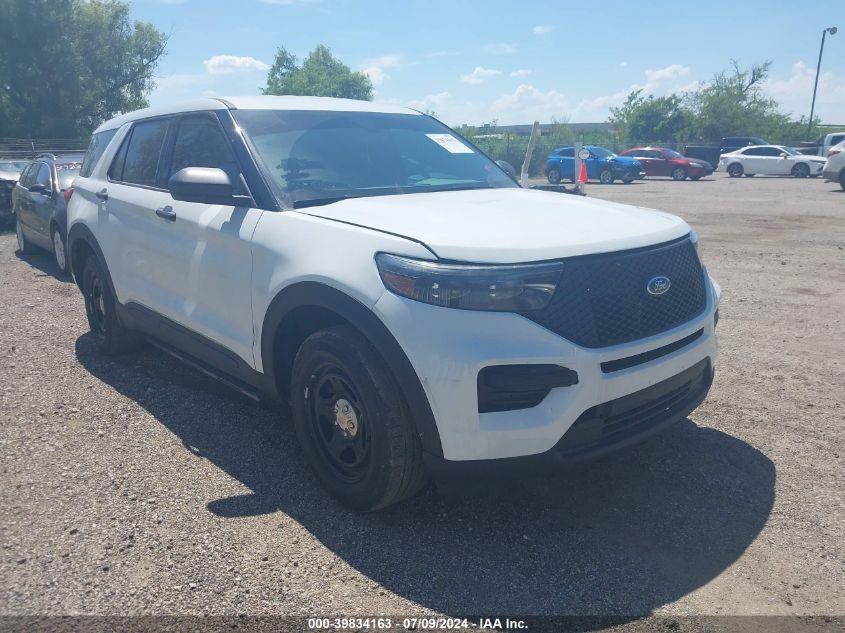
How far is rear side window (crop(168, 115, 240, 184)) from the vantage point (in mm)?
3766

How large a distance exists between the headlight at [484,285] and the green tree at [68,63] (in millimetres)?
41674

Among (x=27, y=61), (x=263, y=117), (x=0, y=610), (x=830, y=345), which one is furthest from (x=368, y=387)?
(x=27, y=61)

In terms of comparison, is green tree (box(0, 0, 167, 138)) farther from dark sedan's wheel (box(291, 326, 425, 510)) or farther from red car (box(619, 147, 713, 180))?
dark sedan's wheel (box(291, 326, 425, 510))

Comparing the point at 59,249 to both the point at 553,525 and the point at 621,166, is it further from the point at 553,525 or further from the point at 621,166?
the point at 621,166

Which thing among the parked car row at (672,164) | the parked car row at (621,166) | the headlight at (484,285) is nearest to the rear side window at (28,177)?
the headlight at (484,285)

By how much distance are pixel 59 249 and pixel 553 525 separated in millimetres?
8130

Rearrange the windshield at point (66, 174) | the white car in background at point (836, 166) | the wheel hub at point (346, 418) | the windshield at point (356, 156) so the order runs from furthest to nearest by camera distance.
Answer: the white car in background at point (836, 166) → the windshield at point (66, 174) → the windshield at point (356, 156) → the wheel hub at point (346, 418)

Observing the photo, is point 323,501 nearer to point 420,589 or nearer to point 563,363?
point 420,589

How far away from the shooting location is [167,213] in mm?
4145

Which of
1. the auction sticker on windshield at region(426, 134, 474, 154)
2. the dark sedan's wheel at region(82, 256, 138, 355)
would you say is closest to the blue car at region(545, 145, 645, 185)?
the auction sticker on windshield at region(426, 134, 474, 154)

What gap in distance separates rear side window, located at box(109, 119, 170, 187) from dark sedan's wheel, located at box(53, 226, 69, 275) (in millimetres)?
4394

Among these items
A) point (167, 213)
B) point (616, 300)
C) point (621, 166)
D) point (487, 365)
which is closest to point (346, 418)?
point (487, 365)

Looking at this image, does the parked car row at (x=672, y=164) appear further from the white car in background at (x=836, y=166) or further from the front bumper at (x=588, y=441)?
the front bumper at (x=588, y=441)

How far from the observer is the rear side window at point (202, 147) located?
377cm
